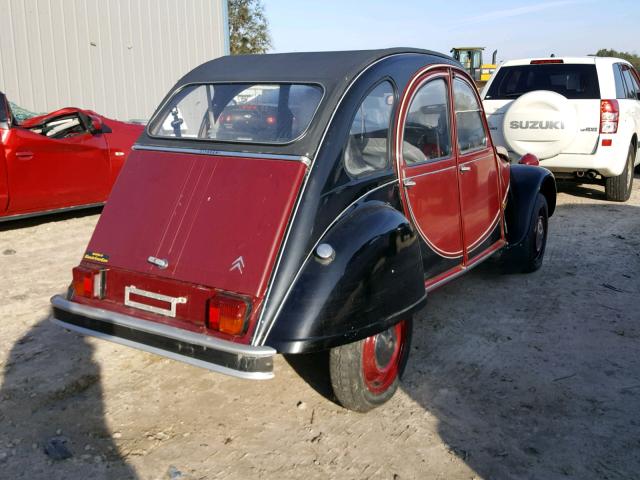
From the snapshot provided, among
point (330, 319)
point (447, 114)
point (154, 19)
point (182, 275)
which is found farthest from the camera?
point (154, 19)

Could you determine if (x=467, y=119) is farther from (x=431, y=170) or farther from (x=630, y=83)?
(x=630, y=83)

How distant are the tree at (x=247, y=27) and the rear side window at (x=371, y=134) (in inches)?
1328

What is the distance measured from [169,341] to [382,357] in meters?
1.13

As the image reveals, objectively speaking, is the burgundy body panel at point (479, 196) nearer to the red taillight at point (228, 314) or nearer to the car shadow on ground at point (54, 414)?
the red taillight at point (228, 314)

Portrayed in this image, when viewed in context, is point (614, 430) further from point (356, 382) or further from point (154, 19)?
point (154, 19)

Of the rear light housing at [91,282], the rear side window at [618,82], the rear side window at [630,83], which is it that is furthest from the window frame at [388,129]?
the rear side window at [630,83]

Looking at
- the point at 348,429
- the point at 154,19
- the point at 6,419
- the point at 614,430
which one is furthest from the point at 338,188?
the point at 154,19

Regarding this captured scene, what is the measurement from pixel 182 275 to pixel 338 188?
87 cm

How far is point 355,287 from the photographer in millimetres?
2932

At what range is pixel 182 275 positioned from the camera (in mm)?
3049

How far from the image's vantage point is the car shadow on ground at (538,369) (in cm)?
298

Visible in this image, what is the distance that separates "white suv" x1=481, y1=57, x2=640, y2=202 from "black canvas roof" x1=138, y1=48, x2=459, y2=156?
3.64 m

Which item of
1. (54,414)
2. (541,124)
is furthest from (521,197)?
(54,414)

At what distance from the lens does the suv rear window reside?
8.12m
